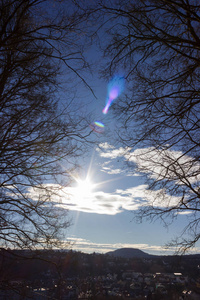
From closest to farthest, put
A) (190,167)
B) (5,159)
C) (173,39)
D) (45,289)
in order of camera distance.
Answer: (173,39), (5,159), (190,167), (45,289)

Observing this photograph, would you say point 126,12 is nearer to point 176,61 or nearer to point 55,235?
point 176,61

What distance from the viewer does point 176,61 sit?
3898 mm

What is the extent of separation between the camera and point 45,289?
13.9 ft

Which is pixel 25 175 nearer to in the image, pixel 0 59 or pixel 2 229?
pixel 2 229

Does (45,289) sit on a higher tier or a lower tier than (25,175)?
lower

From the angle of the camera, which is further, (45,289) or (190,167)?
(45,289)

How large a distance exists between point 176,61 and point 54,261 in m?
3.65

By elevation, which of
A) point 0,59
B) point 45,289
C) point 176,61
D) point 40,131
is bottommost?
point 45,289

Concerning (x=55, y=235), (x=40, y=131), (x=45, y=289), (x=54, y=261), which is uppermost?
(x=40, y=131)

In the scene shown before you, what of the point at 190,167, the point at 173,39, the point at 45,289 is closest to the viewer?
the point at 173,39

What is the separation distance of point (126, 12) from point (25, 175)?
8.60 ft

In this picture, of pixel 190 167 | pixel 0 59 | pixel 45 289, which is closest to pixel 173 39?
pixel 190 167

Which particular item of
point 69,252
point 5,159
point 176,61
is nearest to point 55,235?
point 69,252

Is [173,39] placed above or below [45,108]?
above
